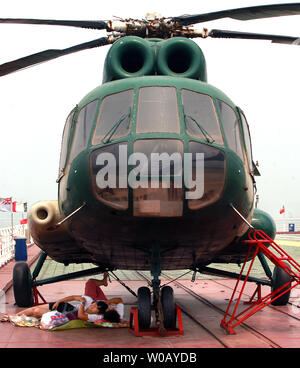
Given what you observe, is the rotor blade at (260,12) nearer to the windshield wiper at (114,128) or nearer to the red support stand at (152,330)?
the windshield wiper at (114,128)

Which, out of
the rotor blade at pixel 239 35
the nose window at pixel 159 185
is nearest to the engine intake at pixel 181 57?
the rotor blade at pixel 239 35

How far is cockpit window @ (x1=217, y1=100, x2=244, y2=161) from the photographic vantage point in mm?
5037

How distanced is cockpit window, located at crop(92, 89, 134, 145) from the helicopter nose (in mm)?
261

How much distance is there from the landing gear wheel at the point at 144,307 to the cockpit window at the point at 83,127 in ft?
5.47

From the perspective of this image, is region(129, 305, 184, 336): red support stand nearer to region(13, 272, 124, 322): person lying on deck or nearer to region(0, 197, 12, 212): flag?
region(13, 272, 124, 322): person lying on deck

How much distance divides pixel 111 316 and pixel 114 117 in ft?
8.24

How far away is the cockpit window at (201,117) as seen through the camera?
475 centimetres

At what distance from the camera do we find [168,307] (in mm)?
5125

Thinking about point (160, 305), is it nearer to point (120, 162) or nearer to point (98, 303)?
point (98, 303)

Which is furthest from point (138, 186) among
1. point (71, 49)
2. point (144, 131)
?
point (71, 49)

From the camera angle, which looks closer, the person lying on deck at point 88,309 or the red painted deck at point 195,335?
the red painted deck at point 195,335

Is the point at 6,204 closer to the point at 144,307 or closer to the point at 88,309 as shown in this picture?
the point at 88,309

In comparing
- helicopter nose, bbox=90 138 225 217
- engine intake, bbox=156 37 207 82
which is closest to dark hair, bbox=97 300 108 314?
helicopter nose, bbox=90 138 225 217

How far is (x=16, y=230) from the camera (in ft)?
68.3
